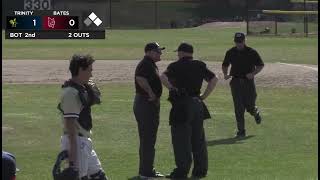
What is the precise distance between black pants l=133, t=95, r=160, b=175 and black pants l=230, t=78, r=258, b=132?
178 inches

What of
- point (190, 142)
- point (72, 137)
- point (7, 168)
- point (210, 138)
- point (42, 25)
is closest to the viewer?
point (7, 168)

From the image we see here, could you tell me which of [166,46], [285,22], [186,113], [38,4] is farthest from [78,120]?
[285,22]

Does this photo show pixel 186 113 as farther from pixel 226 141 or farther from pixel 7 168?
pixel 7 168

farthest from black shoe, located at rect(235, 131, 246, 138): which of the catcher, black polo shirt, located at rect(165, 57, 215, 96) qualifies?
the catcher

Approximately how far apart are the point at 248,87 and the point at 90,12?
198ft

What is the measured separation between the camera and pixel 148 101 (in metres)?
10.9

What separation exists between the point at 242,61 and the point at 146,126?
4834 mm

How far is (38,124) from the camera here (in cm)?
1703

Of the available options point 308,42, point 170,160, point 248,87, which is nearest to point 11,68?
point 248,87

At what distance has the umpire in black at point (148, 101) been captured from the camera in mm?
10828

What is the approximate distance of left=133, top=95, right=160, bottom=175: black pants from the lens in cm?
1094

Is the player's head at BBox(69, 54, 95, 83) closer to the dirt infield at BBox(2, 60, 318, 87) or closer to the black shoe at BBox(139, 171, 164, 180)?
the black shoe at BBox(139, 171, 164, 180)

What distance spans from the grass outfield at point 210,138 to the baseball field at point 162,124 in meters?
0.01

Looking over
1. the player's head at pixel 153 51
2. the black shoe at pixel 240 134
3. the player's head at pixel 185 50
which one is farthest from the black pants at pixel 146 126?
the black shoe at pixel 240 134
